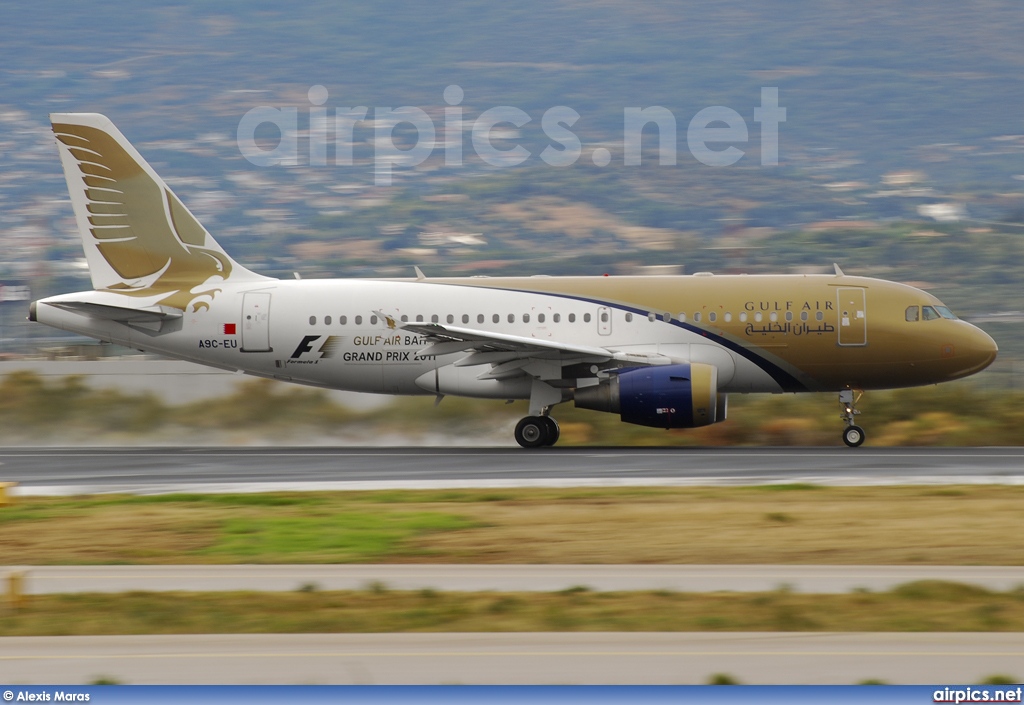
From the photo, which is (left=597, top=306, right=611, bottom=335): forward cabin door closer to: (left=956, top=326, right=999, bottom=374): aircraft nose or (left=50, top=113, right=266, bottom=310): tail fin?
(left=956, top=326, right=999, bottom=374): aircraft nose

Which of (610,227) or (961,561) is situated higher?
(610,227)

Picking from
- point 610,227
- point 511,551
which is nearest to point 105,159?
point 511,551

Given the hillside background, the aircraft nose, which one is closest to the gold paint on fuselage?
the aircraft nose

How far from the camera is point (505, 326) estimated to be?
2675cm

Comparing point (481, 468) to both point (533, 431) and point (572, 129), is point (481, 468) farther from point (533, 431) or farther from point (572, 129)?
point (572, 129)

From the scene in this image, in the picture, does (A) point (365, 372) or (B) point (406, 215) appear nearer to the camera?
(A) point (365, 372)

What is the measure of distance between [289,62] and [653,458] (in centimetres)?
15518

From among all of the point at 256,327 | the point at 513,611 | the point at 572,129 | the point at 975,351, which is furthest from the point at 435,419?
the point at 572,129

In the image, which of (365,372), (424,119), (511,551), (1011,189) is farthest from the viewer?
(424,119)

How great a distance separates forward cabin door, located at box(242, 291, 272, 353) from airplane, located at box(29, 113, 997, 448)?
43mm

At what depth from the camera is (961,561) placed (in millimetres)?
12836

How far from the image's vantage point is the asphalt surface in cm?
1141

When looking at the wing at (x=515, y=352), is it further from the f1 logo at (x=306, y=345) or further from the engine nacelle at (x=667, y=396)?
the f1 logo at (x=306, y=345)

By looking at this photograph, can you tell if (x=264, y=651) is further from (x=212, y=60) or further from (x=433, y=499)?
(x=212, y=60)
